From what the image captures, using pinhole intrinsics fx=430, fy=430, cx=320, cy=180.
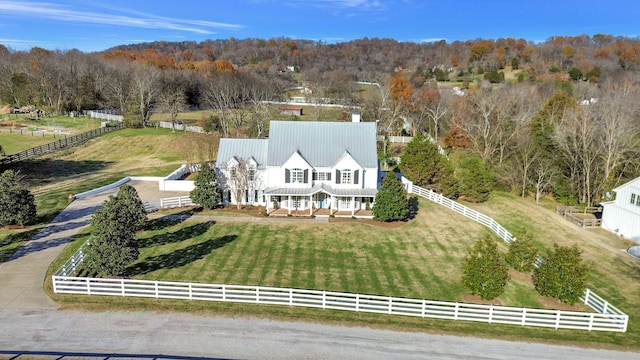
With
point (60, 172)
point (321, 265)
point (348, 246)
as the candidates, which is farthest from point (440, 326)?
point (60, 172)

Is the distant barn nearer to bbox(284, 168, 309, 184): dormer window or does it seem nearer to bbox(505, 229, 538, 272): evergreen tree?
bbox(284, 168, 309, 184): dormer window

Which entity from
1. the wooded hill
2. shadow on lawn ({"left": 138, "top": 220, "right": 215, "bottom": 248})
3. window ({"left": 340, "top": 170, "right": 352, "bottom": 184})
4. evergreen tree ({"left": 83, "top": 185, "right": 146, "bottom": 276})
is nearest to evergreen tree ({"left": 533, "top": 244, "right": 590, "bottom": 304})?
window ({"left": 340, "top": 170, "right": 352, "bottom": 184})

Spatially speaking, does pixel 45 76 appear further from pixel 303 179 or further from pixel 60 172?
pixel 303 179

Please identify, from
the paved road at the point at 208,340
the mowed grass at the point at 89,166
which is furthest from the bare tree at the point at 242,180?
the paved road at the point at 208,340

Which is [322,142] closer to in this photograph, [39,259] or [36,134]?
[39,259]

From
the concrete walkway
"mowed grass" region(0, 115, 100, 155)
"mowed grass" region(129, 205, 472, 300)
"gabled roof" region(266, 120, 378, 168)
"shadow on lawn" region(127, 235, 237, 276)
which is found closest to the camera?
the concrete walkway

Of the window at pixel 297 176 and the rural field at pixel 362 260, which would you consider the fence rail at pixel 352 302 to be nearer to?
the rural field at pixel 362 260
